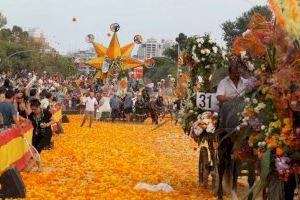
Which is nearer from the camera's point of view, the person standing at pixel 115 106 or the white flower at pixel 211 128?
the white flower at pixel 211 128

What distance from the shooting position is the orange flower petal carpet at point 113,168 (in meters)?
11.1

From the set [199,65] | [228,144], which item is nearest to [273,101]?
[228,144]

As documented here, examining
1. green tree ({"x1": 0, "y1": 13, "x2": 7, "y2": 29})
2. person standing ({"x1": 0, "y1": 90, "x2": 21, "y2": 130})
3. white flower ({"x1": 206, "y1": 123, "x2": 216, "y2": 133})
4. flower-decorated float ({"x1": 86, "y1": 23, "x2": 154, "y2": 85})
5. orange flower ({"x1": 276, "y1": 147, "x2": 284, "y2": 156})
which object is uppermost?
green tree ({"x1": 0, "y1": 13, "x2": 7, "y2": 29})

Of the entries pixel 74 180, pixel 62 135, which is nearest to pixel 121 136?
pixel 62 135

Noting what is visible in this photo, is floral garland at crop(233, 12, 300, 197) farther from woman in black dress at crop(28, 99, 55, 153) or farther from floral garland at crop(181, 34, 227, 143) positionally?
woman in black dress at crop(28, 99, 55, 153)

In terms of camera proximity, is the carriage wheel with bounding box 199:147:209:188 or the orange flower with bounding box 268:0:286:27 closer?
the orange flower with bounding box 268:0:286:27

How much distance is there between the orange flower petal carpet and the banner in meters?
0.42

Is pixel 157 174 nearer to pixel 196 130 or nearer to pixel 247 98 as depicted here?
pixel 196 130

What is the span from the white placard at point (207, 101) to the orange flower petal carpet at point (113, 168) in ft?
5.33

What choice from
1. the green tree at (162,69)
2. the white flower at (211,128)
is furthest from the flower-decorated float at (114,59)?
the green tree at (162,69)

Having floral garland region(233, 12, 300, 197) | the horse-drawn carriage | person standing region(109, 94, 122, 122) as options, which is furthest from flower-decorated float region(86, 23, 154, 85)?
floral garland region(233, 12, 300, 197)

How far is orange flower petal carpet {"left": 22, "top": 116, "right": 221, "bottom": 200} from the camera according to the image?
11.1 metres

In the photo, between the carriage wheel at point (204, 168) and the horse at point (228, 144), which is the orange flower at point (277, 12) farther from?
the carriage wheel at point (204, 168)

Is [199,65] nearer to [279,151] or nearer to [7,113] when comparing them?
[7,113]
